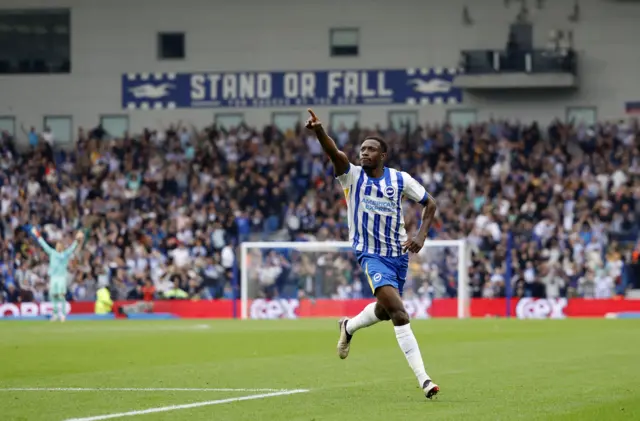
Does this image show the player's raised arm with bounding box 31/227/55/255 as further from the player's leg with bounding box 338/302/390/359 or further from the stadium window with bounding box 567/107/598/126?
the player's leg with bounding box 338/302/390/359

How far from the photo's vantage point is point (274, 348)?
2286 centimetres

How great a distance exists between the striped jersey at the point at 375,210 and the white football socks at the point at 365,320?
83 centimetres

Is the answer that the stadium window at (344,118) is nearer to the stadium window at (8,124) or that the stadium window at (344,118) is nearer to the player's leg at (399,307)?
the stadium window at (8,124)

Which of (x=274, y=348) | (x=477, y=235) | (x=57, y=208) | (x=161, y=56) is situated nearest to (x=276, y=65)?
(x=161, y=56)

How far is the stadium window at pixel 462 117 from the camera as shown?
161 ft

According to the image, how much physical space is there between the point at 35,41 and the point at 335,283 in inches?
774

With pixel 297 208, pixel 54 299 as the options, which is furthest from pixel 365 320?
pixel 297 208

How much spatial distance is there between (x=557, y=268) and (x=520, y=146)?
23.7 feet

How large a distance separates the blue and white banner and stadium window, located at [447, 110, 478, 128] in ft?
1.33

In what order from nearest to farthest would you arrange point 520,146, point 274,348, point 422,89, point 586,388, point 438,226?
point 586,388, point 274,348, point 438,226, point 520,146, point 422,89

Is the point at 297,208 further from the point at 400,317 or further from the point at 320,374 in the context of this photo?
the point at 400,317

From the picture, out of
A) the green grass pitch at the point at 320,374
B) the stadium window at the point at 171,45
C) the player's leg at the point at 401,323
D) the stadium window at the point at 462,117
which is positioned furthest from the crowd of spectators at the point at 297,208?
the player's leg at the point at 401,323

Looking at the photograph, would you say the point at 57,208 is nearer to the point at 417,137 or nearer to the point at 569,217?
the point at 417,137

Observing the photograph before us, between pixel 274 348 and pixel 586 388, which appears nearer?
pixel 586 388
